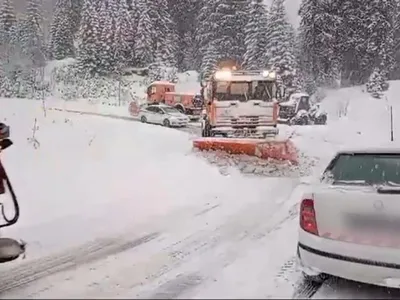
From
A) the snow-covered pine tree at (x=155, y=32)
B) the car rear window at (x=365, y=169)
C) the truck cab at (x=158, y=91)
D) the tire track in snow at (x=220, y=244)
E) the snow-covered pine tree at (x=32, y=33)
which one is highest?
the snow-covered pine tree at (x=155, y=32)

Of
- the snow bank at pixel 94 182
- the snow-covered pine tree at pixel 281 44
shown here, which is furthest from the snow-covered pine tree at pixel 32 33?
the snow-covered pine tree at pixel 281 44

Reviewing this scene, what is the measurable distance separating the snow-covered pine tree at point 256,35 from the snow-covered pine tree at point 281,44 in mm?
668

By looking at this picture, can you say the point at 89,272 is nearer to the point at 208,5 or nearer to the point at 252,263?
the point at 252,263

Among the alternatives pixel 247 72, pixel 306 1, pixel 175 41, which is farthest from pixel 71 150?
A: pixel 306 1

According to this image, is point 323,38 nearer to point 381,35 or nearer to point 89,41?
point 381,35

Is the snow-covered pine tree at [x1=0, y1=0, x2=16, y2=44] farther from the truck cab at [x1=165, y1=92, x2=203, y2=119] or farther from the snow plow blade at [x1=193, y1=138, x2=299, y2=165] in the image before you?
the truck cab at [x1=165, y1=92, x2=203, y2=119]

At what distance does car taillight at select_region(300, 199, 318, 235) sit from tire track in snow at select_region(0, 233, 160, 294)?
6.98ft

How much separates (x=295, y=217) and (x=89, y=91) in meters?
18.4

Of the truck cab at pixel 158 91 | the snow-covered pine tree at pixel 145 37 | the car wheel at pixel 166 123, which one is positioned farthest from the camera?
the truck cab at pixel 158 91

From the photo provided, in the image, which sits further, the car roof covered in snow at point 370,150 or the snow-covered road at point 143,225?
the car roof covered in snow at point 370,150

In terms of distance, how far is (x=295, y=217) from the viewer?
744 centimetres

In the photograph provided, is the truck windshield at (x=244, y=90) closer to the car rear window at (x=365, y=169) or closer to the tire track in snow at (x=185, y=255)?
the tire track in snow at (x=185, y=255)

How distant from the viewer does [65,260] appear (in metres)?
5.18

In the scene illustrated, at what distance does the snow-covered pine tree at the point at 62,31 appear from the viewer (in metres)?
12.4
